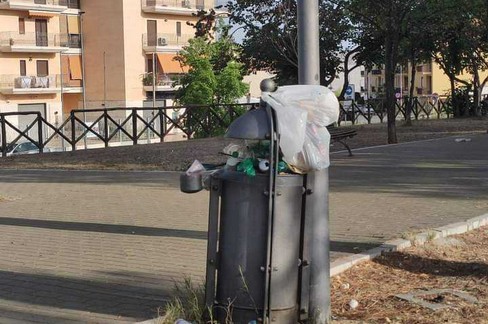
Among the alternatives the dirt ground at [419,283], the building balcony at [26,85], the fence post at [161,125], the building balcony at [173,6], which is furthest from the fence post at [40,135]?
the building balcony at [173,6]

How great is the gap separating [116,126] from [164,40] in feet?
135

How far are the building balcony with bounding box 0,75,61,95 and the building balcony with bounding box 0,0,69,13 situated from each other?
5.65 m

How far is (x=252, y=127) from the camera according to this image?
157 inches

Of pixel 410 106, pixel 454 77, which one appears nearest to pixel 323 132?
pixel 410 106

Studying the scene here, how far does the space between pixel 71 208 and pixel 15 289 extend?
408 cm

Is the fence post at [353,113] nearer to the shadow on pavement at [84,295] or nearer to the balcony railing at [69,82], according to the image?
the shadow on pavement at [84,295]

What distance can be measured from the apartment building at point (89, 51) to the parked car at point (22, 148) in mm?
35931

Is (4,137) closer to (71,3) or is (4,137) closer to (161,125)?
(161,125)

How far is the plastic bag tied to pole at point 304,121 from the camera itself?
157 inches

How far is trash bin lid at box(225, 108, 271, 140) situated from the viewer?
3.98 metres

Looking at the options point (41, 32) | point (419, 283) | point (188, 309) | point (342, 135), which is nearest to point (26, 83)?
point (41, 32)

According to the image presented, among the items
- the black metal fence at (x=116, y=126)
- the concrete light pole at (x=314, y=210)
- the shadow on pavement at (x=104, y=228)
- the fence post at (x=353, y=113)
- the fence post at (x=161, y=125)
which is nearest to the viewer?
the concrete light pole at (x=314, y=210)

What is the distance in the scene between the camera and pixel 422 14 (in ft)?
60.6

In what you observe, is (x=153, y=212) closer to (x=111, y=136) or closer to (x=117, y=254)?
(x=117, y=254)
